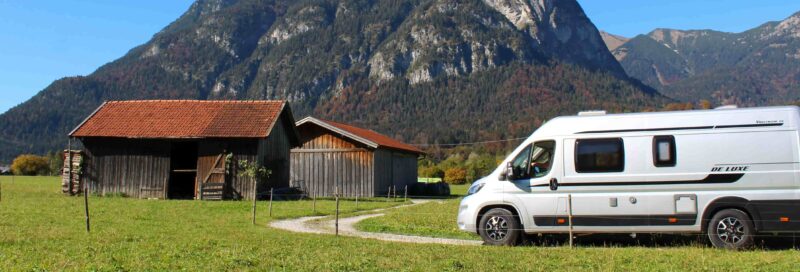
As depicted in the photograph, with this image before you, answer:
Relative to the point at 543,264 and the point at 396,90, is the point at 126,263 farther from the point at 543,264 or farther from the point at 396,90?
the point at 396,90

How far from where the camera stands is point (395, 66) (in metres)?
180

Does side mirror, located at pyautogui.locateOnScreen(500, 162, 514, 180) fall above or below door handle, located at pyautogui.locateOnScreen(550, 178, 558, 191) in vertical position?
above

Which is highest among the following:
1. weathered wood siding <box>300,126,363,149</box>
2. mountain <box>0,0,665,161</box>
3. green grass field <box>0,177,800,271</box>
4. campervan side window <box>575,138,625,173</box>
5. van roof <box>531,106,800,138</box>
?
mountain <box>0,0,665,161</box>

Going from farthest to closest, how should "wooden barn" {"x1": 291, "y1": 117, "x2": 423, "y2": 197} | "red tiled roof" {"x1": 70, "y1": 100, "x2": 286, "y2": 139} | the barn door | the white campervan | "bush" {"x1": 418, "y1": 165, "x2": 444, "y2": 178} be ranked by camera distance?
"bush" {"x1": 418, "y1": 165, "x2": 444, "y2": 178} → "wooden barn" {"x1": 291, "y1": 117, "x2": 423, "y2": 197} → "red tiled roof" {"x1": 70, "y1": 100, "x2": 286, "y2": 139} → the barn door → the white campervan

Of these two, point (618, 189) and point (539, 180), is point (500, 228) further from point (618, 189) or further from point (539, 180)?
point (618, 189)

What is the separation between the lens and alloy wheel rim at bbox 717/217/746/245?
11.6 meters

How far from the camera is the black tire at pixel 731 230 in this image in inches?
454

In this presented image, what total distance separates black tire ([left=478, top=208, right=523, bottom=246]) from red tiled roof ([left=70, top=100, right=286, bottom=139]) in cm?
1962

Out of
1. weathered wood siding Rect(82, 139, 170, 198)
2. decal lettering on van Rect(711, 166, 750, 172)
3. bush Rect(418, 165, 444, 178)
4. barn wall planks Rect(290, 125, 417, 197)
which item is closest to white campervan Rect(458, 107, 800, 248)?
decal lettering on van Rect(711, 166, 750, 172)

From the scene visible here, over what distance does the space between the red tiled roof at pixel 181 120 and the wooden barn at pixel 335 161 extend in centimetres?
431

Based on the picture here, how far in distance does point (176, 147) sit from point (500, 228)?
26.3m

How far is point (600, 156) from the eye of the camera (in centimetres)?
1239

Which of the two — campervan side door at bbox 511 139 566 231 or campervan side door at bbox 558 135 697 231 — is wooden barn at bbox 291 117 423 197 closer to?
campervan side door at bbox 511 139 566 231

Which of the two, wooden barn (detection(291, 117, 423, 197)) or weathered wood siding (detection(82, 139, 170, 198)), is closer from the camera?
weathered wood siding (detection(82, 139, 170, 198))
